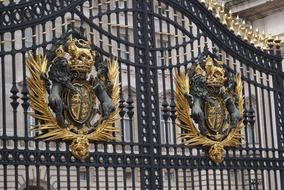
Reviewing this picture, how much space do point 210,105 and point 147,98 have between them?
3.25ft

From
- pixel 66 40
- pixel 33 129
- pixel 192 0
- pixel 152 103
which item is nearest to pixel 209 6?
pixel 192 0

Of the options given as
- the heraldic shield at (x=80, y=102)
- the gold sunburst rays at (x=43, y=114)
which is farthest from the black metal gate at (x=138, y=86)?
the heraldic shield at (x=80, y=102)

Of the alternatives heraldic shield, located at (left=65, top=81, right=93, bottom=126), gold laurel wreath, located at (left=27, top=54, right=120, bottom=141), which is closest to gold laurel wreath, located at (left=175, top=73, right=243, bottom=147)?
heraldic shield, located at (left=65, top=81, right=93, bottom=126)

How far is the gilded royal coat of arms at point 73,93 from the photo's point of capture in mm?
8062

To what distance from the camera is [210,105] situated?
379 inches

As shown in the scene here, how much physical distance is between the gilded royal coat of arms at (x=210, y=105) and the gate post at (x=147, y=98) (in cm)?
39

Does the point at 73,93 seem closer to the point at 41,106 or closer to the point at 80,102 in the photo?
the point at 80,102

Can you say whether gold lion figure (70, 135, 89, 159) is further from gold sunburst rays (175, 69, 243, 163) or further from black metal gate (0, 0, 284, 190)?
gold sunburst rays (175, 69, 243, 163)

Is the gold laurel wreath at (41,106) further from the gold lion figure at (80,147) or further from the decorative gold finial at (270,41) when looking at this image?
the decorative gold finial at (270,41)

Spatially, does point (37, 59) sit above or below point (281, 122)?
above

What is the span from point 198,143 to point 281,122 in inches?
72.9

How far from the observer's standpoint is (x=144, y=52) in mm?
9250

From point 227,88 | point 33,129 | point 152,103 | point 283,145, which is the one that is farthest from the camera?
point 283,145

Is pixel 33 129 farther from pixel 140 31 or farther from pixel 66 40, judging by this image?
pixel 140 31
